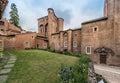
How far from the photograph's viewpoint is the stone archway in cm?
1758

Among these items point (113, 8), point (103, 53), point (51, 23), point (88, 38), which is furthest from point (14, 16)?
point (103, 53)

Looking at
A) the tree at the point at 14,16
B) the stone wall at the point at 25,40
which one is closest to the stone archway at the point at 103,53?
the stone wall at the point at 25,40

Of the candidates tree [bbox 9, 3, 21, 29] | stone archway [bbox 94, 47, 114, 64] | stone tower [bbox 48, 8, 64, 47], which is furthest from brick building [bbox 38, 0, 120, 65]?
tree [bbox 9, 3, 21, 29]

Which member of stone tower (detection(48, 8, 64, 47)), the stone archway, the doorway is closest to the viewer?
the stone archway

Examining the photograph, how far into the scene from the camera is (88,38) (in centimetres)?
2056

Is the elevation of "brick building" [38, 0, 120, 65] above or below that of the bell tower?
below

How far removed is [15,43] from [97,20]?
17899 mm

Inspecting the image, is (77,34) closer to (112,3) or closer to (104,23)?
(104,23)

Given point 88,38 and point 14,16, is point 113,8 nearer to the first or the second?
point 88,38

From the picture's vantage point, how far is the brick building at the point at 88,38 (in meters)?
17.3

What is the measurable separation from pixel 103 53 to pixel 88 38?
13.7ft

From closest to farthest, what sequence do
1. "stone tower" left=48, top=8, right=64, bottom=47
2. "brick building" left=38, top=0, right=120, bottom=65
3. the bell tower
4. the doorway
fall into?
"brick building" left=38, top=0, right=120, bottom=65 < the bell tower < the doorway < "stone tower" left=48, top=8, right=64, bottom=47

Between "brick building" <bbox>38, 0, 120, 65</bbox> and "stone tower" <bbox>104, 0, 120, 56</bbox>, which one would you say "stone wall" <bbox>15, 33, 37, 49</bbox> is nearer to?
"brick building" <bbox>38, 0, 120, 65</bbox>

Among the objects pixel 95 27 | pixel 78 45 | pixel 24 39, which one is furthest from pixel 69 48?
pixel 24 39
